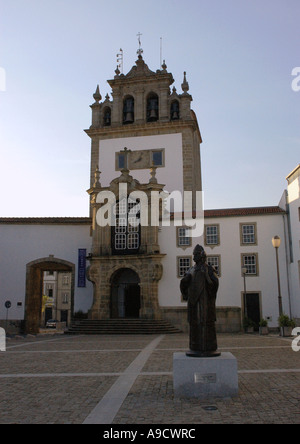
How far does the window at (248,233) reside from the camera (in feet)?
95.1

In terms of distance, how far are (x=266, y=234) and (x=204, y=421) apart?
76.7 feet

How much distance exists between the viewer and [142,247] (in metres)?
30.7

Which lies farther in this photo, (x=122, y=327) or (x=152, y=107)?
(x=152, y=107)

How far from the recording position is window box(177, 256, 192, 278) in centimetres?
2975

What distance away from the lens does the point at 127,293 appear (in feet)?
108

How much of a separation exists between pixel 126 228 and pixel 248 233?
9174 mm

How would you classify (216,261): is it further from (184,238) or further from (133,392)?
(133,392)

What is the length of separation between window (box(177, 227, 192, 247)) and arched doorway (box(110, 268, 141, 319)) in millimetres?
5091

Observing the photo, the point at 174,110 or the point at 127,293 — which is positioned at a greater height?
the point at 174,110

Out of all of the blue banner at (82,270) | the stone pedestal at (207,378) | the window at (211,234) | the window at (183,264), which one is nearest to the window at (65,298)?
the blue banner at (82,270)

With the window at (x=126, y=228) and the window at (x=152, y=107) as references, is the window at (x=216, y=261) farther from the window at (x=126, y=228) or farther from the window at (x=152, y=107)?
the window at (x=152, y=107)

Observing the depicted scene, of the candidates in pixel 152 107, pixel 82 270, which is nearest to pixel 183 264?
pixel 82 270

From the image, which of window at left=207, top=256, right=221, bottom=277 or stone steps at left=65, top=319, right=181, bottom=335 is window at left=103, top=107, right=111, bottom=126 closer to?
window at left=207, top=256, right=221, bottom=277
